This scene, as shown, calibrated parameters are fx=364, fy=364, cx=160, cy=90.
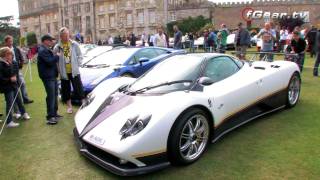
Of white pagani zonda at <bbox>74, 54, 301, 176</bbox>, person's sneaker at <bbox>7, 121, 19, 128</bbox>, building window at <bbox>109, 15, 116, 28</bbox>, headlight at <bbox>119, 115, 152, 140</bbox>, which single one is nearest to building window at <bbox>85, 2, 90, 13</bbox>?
building window at <bbox>109, 15, 116, 28</bbox>

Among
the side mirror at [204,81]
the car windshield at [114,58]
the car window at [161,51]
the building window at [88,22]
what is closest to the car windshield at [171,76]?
the side mirror at [204,81]

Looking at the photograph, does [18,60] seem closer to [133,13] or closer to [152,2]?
[152,2]

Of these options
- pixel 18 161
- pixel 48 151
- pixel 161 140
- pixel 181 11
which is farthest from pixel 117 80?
pixel 181 11

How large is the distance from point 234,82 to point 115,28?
73422mm

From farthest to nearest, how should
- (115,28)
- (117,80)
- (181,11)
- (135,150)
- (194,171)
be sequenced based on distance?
(115,28) < (181,11) < (117,80) < (194,171) < (135,150)

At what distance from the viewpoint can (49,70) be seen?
23.0 ft

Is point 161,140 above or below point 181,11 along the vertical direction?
below

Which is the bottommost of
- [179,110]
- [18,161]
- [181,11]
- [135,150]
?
[18,161]

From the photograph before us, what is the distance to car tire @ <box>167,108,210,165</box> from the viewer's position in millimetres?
4477

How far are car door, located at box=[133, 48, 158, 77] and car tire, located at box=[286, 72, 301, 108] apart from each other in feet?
13.3

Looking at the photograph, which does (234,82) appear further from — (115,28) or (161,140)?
(115,28)

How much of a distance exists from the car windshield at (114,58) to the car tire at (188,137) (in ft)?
17.1

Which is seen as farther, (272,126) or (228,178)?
(272,126)

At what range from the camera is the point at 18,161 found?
5254 millimetres
